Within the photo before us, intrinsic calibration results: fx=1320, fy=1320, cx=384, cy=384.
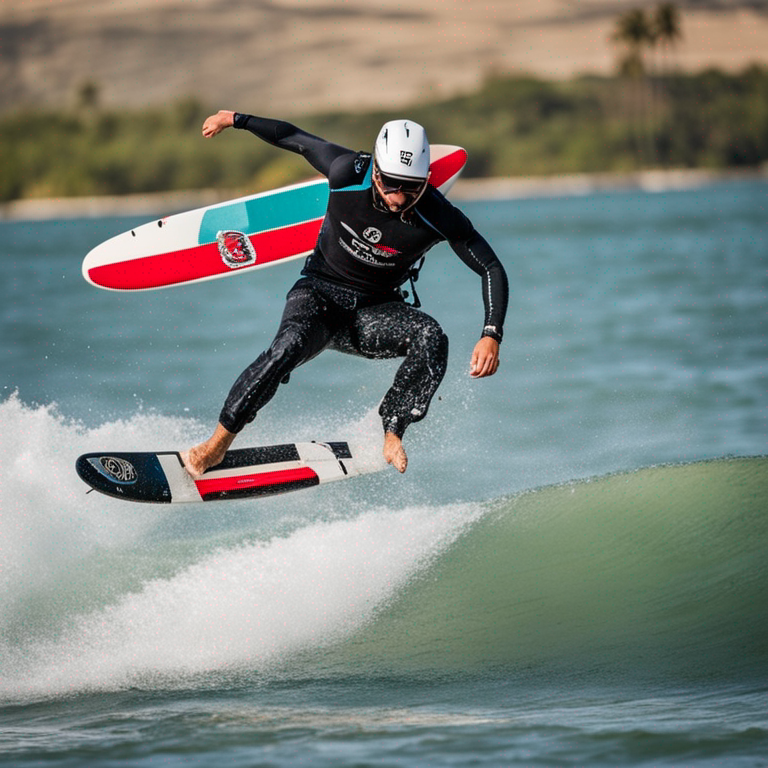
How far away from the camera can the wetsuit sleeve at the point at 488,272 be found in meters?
6.74

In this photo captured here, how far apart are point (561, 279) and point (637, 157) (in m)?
107

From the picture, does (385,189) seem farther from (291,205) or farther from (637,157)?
(637,157)

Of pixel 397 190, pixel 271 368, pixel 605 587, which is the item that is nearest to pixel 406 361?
pixel 271 368

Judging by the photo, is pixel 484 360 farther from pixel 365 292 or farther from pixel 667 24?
pixel 667 24

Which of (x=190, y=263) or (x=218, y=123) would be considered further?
(x=190, y=263)

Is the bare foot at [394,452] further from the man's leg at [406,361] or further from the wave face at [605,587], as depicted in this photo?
the wave face at [605,587]

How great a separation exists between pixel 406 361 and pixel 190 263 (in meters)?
1.81

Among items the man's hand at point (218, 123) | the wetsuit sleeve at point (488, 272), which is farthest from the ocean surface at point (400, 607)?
the man's hand at point (218, 123)

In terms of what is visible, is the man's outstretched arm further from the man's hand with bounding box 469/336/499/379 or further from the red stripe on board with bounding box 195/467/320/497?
the red stripe on board with bounding box 195/467/320/497

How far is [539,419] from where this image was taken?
14.3 m

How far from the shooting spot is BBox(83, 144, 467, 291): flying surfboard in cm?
804

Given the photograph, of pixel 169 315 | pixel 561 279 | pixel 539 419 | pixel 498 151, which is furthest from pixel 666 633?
pixel 498 151

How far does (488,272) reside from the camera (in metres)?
6.82

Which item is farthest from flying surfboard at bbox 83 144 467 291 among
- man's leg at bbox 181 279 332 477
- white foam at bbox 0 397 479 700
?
white foam at bbox 0 397 479 700
